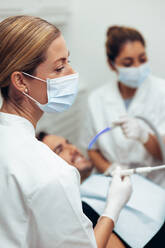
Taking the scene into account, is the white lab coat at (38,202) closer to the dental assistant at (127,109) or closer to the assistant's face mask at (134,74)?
the dental assistant at (127,109)

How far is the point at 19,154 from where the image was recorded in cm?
86

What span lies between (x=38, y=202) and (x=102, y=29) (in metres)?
1.87

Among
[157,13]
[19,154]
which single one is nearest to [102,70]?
[157,13]

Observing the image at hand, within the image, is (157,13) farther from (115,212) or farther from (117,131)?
(115,212)

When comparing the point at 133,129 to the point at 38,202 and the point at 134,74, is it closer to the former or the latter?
the point at 134,74

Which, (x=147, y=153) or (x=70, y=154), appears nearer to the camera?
(x=70, y=154)

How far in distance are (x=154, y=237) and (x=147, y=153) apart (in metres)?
0.69

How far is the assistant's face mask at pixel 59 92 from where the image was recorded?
0.99 meters

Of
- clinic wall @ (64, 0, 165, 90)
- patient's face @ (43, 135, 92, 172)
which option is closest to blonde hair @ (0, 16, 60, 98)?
patient's face @ (43, 135, 92, 172)

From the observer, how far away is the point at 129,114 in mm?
1857

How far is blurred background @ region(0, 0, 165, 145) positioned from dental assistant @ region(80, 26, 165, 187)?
17.9 inches

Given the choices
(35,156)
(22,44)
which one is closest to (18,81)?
(22,44)

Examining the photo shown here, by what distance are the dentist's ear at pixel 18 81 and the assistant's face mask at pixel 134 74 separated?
934 mm

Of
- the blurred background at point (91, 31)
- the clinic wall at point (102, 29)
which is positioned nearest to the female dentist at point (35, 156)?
the blurred background at point (91, 31)
